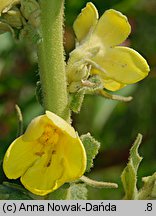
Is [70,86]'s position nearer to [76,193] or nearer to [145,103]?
[76,193]

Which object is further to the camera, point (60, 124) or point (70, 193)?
point (70, 193)

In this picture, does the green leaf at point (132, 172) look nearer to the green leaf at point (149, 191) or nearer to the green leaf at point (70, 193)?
the green leaf at point (149, 191)

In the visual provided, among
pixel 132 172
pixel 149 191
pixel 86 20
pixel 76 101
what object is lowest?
pixel 149 191

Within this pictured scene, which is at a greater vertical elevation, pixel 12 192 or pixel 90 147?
pixel 90 147

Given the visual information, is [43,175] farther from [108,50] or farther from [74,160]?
[108,50]

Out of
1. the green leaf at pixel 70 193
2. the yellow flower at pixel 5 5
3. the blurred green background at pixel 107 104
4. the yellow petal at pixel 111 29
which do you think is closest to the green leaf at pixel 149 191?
the green leaf at pixel 70 193

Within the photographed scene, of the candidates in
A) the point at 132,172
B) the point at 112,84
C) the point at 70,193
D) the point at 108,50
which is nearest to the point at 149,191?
the point at 132,172
